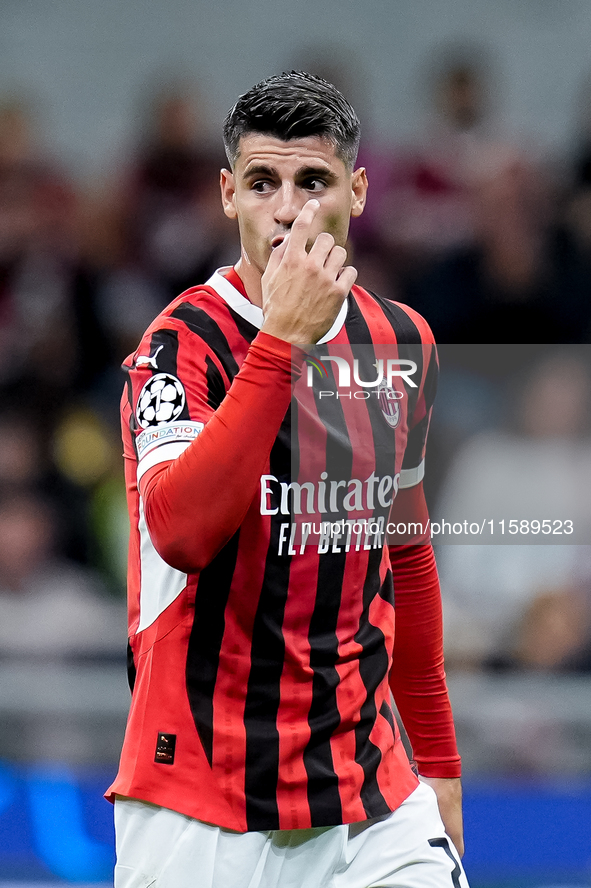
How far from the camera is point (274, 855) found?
75.1 inches

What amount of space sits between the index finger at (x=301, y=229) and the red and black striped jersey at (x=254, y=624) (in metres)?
0.17

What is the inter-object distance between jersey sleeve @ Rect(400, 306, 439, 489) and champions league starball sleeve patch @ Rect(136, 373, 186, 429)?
0.57 m

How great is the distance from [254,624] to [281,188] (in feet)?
2.50

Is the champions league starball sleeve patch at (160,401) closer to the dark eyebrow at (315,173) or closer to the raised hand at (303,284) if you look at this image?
the raised hand at (303,284)

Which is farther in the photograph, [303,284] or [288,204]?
[288,204]

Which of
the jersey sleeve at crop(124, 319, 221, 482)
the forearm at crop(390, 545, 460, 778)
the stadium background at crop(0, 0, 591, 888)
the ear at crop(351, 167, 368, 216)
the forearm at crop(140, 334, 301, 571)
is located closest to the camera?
the forearm at crop(140, 334, 301, 571)

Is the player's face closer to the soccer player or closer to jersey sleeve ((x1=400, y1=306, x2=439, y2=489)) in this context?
the soccer player

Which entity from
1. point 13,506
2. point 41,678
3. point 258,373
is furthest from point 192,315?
point 13,506

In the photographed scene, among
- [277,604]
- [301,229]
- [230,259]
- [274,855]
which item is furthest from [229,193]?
[230,259]

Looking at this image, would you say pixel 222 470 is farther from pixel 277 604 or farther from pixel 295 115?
pixel 295 115

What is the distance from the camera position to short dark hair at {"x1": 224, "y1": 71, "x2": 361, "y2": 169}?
78.0 inches

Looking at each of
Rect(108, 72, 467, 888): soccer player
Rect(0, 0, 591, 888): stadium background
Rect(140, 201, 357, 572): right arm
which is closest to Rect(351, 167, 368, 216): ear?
Rect(108, 72, 467, 888): soccer player

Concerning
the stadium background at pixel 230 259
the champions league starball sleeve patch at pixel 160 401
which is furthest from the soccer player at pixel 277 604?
the stadium background at pixel 230 259

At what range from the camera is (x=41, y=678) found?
4.39m
